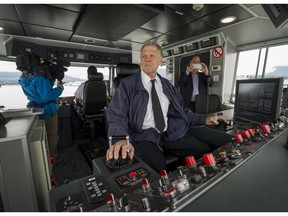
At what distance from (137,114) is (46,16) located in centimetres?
213

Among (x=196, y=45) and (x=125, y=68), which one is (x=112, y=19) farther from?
(x=196, y=45)

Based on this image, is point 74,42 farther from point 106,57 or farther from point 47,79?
point 47,79

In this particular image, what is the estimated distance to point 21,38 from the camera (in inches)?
125

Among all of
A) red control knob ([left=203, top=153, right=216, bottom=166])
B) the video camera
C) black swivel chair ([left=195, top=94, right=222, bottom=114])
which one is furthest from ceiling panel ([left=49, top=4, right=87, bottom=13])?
red control knob ([left=203, top=153, right=216, bottom=166])

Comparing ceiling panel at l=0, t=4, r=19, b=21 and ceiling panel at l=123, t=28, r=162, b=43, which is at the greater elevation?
ceiling panel at l=123, t=28, r=162, b=43

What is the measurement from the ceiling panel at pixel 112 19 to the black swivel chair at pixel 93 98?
2.66ft

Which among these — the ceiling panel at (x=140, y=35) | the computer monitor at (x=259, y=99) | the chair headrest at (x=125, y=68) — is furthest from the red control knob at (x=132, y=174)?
the ceiling panel at (x=140, y=35)

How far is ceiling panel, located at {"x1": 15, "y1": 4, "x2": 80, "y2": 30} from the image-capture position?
1.97 meters

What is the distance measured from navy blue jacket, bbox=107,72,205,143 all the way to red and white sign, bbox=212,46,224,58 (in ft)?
8.21

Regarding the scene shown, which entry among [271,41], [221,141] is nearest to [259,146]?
[221,141]

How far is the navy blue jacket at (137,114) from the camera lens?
4.06 ft

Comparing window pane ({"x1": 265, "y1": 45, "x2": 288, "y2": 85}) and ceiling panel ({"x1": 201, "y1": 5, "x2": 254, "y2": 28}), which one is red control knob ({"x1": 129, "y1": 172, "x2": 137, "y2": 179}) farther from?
window pane ({"x1": 265, "y1": 45, "x2": 288, "y2": 85})

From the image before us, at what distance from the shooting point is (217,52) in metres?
3.36

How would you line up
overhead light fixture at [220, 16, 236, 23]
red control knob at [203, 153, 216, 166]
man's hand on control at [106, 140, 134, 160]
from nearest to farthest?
red control knob at [203, 153, 216, 166] → man's hand on control at [106, 140, 134, 160] → overhead light fixture at [220, 16, 236, 23]
